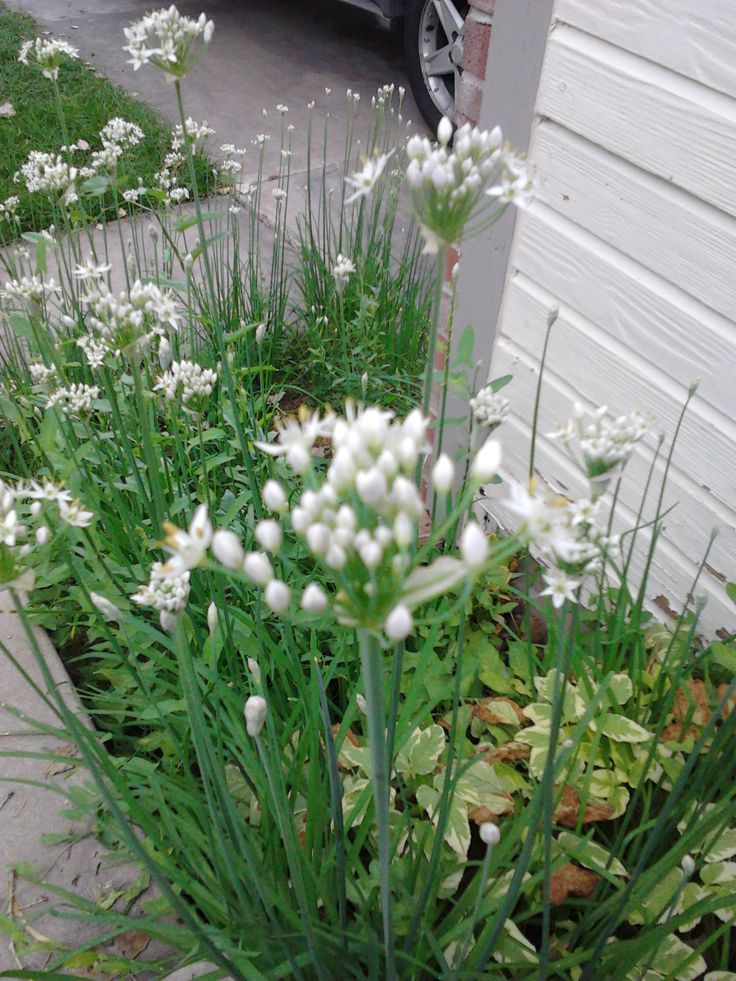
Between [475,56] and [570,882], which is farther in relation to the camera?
[475,56]

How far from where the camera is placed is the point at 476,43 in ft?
6.89

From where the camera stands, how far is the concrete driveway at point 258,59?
533cm

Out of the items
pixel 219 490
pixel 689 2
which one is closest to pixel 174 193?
pixel 219 490

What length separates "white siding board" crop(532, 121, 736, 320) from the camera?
1646 millimetres

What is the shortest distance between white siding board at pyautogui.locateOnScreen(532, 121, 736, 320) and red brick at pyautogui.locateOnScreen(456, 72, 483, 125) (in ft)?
0.85

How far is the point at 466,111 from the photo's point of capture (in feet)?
7.28

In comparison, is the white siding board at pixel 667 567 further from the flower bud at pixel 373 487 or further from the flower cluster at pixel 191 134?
the flower bud at pixel 373 487

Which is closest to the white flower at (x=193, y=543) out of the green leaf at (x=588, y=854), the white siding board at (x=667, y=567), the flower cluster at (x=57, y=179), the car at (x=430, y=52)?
the green leaf at (x=588, y=854)

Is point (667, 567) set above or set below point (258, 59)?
below

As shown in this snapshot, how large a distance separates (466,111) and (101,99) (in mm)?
3809

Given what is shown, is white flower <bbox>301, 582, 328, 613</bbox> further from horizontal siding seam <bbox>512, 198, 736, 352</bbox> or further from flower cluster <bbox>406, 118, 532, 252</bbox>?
horizontal siding seam <bbox>512, 198, 736, 352</bbox>

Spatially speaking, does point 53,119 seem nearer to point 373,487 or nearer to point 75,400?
point 75,400

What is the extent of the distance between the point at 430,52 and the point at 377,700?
484cm

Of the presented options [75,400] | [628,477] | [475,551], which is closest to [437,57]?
[628,477]
